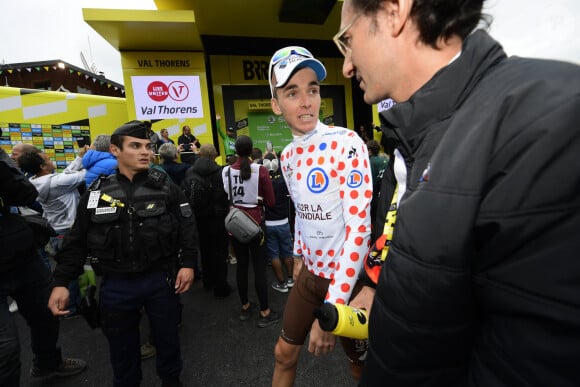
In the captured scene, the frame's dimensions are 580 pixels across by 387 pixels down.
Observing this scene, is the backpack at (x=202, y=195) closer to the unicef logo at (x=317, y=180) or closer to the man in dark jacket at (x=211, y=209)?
the man in dark jacket at (x=211, y=209)

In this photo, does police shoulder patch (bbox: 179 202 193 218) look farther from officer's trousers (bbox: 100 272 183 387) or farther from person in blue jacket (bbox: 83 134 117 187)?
person in blue jacket (bbox: 83 134 117 187)

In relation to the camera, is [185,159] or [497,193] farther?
[185,159]

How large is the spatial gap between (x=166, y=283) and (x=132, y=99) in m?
7.75

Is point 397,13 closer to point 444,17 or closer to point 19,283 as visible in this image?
point 444,17

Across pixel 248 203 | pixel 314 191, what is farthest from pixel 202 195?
pixel 314 191

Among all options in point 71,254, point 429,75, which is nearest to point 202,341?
point 71,254

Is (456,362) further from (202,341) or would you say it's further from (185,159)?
(185,159)

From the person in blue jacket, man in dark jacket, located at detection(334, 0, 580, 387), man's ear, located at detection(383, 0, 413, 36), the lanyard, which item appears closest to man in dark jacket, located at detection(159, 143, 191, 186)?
the person in blue jacket

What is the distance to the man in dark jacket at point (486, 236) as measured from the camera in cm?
49

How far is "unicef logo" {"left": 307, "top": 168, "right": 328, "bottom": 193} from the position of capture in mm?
1700

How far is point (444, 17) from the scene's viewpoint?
2.63ft

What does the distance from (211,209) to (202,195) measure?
22cm

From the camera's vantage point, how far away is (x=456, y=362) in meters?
0.65

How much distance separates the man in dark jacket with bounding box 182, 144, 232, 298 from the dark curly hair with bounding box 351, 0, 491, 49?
3.37m
